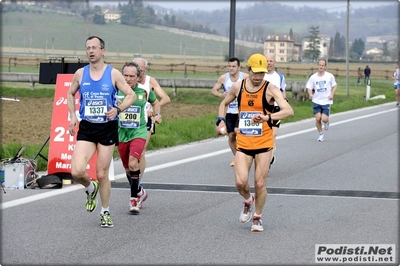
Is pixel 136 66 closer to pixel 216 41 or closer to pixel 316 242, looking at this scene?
pixel 316 242

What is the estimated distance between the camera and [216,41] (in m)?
138

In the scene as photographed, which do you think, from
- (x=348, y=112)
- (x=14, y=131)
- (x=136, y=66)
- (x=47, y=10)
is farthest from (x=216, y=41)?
(x=136, y=66)

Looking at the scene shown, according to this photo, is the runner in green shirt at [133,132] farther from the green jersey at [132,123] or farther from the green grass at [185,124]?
the green grass at [185,124]

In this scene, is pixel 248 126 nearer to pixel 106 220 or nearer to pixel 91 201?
pixel 106 220

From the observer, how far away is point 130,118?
11.6 metres

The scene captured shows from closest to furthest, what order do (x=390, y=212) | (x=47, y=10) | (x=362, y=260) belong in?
(x=362, y=260) < (x=390, y=212) < (x=47, y=10)

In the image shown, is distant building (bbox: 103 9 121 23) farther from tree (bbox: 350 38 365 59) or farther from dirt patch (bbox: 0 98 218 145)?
dirt patch (bbox: 0 98 218 145)

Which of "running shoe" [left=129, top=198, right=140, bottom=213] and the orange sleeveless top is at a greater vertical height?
the orange sleeveless top

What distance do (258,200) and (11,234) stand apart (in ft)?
8.86

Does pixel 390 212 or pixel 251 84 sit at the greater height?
pixel 251 84

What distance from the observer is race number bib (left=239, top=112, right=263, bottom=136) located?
1021 cm

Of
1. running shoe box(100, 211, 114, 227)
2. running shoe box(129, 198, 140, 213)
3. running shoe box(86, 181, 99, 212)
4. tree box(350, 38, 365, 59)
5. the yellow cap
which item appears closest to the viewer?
the yellow cap

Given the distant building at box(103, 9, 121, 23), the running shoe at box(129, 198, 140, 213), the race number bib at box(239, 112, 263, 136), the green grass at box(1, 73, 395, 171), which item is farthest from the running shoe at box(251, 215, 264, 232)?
the distant building at box(103, 9, 121, 23)

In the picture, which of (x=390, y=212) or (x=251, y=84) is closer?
(x=251, y=84)
